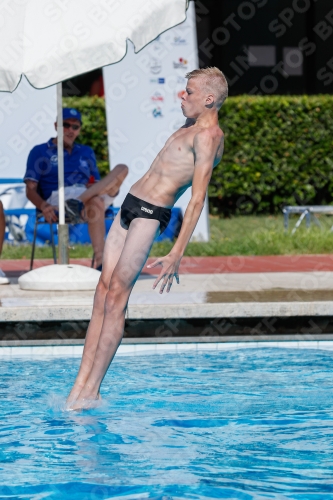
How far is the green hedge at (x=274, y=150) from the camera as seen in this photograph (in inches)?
599

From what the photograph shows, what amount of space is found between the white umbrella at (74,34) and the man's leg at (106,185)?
1.91m

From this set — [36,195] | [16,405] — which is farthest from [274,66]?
[16,405]

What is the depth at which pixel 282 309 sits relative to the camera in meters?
5.84

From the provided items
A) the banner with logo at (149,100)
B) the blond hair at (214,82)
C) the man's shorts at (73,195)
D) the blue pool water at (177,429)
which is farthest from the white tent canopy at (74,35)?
the banner with logo at (149,100)

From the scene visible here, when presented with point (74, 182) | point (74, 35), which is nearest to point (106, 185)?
point (74, 182)

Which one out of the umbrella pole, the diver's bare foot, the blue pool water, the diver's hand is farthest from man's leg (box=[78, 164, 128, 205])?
the diver's hand

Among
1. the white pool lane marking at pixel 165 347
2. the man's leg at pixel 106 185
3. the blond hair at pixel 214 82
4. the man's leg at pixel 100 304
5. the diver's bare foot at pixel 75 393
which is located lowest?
the white pool lane marking at pixel 165 347

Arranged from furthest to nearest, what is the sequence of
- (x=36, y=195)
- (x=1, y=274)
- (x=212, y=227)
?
1. (x=212, y=227)
2. (x=36, y=195)
3. (x=1, y=274)

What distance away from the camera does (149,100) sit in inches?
452

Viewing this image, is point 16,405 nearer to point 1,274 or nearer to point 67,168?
point 1,274

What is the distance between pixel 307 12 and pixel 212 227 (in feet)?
25.7

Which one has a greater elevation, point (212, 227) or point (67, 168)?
point (67, 168)

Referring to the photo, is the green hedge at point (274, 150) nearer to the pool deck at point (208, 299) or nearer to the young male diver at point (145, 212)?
the pool deck at point (208, 299)

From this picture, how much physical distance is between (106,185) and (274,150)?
313 inches
